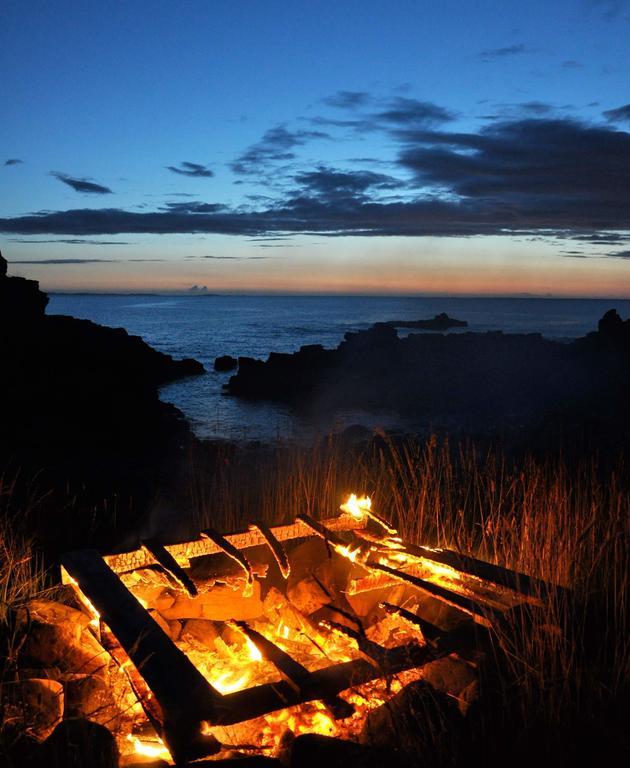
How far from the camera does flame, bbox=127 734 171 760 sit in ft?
6.97

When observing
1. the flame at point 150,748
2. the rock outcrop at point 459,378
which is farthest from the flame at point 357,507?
the rock outcrop at point 459,378

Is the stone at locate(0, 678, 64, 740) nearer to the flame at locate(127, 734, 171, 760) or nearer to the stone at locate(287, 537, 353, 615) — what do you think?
the flame at locate(127, 734, 171, 760)

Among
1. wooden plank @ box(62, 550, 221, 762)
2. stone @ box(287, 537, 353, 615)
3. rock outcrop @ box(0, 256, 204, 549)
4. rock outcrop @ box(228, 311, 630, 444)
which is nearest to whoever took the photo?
wooden plank @ box(62, 550, 221, 762)

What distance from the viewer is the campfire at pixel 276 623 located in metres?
2.08

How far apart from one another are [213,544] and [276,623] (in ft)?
1.99

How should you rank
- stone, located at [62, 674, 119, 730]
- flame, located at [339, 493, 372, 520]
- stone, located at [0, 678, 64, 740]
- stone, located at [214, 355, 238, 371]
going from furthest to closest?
stone, located at [214, 355, 238, 371], flame, located at [339, 493, 372, 520], stone, located at [62, 674, 119, 730], stone, located at [0, 678, 64, 740]

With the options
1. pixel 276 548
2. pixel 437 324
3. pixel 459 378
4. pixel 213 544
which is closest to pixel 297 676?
pixel 276 548

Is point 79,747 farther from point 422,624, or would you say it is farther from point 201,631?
point 422,624

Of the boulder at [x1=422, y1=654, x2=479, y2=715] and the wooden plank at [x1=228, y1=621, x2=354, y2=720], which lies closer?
the wooden plank at [x1=228, y1=621, x2=354, y2=720]

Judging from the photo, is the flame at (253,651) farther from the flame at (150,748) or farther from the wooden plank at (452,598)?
the wooden plank at (452,598)

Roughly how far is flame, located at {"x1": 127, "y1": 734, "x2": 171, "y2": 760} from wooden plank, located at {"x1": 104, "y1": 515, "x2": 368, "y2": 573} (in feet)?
3.21

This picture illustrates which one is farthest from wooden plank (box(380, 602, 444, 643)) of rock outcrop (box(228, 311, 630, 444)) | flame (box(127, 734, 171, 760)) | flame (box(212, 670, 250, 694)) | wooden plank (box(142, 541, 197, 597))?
rock outcrop (box(228, 311, 630, 444))

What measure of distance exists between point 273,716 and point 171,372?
2573cm

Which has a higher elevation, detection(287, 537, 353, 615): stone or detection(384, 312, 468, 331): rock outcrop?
detection(384, 312, 468, 331): rock outcrop
